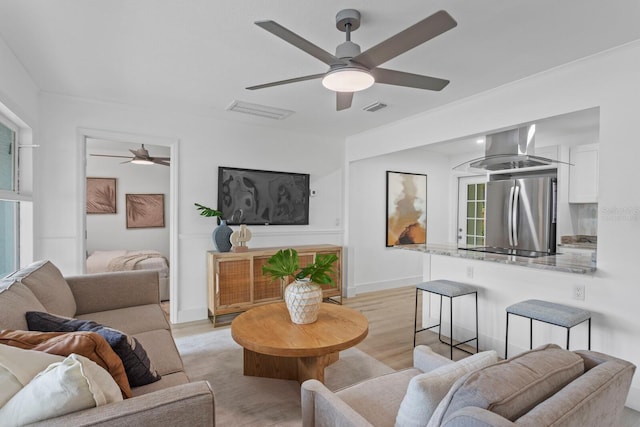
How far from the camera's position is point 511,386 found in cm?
90

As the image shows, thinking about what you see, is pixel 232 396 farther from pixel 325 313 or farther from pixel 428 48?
pixel 428 48

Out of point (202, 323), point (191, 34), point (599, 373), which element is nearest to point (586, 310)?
point (599, 373)

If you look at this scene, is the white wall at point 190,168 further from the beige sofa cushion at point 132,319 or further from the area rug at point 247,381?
the beige sofa cushion at point 132,319

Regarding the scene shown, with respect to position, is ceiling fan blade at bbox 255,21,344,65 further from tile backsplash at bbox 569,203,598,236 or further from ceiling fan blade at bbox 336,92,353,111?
tile backsplash at bbox 569,203,598,236

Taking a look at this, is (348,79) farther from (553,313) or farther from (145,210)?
(145,210)

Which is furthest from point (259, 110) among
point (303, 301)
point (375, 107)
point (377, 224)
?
point (377, 224)

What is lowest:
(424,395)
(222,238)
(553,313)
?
(553,313)

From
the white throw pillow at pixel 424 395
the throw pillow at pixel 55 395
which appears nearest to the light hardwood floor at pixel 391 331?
the white throw pillow at pixel 424 395

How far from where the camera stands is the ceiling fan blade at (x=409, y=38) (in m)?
1.54

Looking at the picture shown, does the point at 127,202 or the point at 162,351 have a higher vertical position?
the point at 127,202

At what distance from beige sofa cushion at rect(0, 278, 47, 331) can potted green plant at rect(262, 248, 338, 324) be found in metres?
1.37

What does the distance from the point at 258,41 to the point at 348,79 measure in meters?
0.72

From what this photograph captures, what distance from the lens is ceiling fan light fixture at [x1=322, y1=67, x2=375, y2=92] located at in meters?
1.98

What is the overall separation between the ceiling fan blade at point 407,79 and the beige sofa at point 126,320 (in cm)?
196
